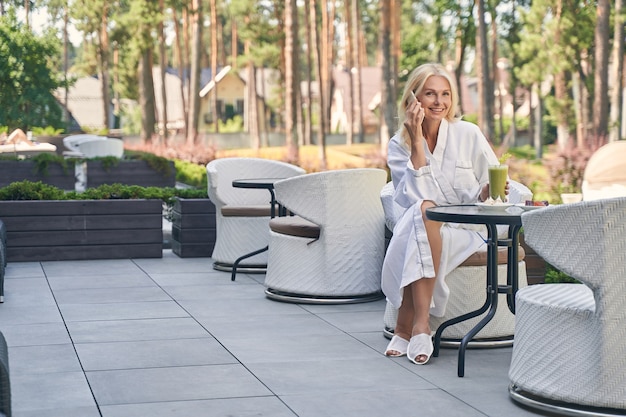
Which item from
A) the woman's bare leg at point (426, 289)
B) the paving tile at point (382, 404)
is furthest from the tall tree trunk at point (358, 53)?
the paving tile at point (382, 404)

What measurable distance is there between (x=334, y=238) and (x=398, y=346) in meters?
1.77

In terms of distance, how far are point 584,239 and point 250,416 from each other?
56.4 inches

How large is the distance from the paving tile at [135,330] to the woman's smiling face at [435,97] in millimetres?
1727

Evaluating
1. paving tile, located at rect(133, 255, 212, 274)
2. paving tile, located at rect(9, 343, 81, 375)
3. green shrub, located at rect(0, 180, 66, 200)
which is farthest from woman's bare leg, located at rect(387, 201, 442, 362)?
green shrub, located at rect(0, 180, 66, 200)

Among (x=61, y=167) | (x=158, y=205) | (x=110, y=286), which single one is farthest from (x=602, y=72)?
(x=110, y=286)

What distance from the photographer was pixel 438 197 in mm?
5516

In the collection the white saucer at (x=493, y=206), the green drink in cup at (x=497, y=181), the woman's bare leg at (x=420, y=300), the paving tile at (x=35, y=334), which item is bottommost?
the paving tile at (x=35, y=334)

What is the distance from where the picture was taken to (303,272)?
712 centimetres

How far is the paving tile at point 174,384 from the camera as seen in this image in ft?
14.7

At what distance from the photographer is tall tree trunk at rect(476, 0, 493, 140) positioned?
1204 inches

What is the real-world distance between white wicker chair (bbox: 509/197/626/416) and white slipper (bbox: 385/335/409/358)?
3.85 ft

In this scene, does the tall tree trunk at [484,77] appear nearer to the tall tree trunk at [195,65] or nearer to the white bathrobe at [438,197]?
the tall tree trunk at [195,65]

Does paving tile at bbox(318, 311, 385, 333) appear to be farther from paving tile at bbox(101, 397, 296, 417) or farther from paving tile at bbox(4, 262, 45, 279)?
paving tile at bbox(4, 262, 45, 279)

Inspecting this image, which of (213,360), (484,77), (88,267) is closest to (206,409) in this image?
(213,360)
